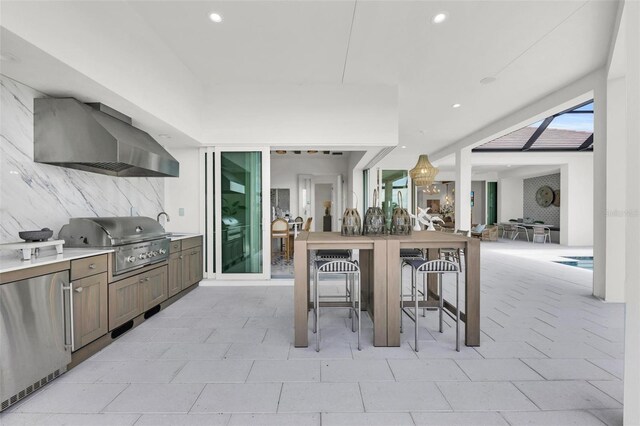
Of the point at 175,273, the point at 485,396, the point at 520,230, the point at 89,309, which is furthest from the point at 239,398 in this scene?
the point at 520,230

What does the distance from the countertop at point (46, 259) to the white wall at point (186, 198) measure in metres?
1.95

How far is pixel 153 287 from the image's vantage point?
3.06 m

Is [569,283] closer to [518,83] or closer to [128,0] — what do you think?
[518,83]

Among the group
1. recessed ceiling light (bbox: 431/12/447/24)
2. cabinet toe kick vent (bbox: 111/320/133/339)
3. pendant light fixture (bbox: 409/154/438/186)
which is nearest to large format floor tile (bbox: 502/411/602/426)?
cabinet toe kick vent (bbox: 111/320/133/339)

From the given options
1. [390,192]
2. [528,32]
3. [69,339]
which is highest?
[528,32]

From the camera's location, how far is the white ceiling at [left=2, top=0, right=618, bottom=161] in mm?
2516

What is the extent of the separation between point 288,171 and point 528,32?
7.14 metres

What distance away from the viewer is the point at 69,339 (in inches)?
79.3

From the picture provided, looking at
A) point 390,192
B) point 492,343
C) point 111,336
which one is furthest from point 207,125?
point 390,192

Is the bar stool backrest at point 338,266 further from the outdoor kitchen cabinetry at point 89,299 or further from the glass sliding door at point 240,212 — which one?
the glass sliding door at point 240,212

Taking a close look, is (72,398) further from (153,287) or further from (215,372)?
(153,287)

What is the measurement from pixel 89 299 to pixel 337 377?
206cm

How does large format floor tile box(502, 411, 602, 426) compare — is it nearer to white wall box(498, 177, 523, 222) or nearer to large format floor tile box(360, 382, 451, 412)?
large format floor tile box(360, 382, 451, 412)

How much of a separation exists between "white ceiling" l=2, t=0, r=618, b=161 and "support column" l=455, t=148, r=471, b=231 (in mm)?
2977
